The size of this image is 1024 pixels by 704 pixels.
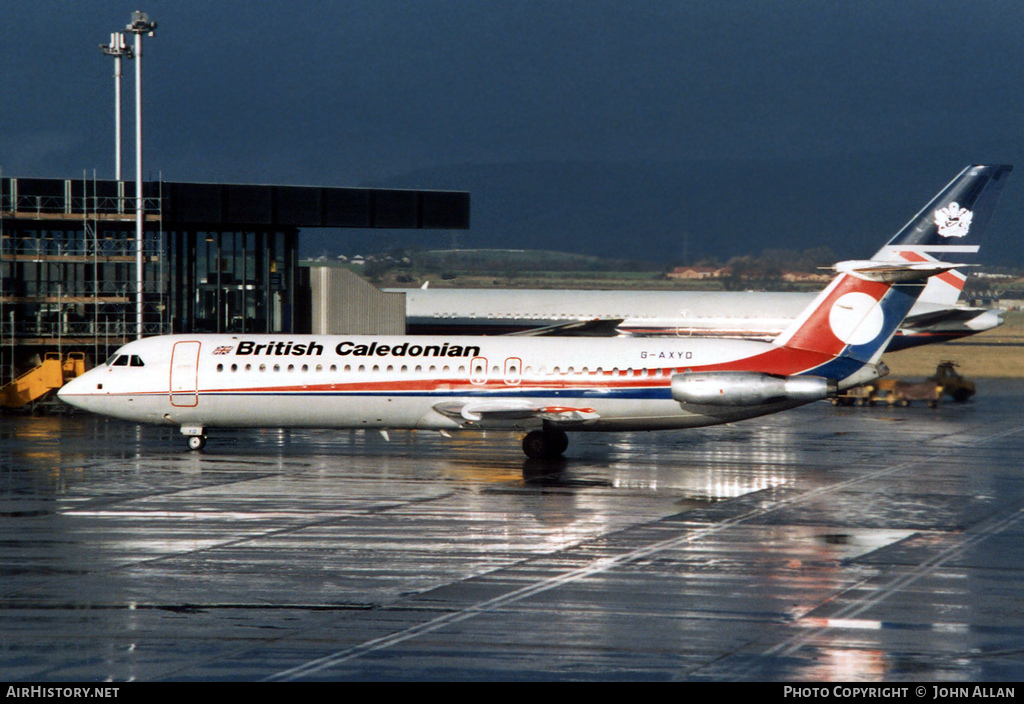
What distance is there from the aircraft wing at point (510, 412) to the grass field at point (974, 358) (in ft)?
139

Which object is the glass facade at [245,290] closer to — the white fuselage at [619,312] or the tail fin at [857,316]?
the white fuselage at [619,312]

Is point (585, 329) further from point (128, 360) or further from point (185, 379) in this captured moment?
point (128, 360)

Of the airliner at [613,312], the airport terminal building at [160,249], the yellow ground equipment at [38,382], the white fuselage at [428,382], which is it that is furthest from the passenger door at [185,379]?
the airliner at [613,312]

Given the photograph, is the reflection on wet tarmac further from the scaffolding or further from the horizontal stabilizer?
the scaffolding

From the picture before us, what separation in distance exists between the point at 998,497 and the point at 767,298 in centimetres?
4914

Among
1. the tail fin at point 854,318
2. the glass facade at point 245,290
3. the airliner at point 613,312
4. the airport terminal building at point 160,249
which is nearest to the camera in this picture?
the tail fin at point 854,318

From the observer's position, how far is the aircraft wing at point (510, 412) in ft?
104

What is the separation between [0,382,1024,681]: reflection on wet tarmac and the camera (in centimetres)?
Answer: 1373

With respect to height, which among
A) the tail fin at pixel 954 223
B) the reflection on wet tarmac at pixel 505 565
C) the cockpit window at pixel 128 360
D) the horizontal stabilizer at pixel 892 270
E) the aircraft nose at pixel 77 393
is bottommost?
the reflection on wet tarmac at pixel 505 565

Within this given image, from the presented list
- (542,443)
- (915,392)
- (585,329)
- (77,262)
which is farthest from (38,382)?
(915,392)

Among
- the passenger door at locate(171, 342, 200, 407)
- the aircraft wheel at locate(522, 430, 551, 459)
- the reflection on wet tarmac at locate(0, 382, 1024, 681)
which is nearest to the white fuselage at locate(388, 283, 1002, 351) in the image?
the aircraft wheel at locate(522, 430, 551, 459)

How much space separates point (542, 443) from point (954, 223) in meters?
13.9

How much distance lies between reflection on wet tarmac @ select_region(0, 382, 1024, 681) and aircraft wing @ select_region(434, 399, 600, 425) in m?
1.25

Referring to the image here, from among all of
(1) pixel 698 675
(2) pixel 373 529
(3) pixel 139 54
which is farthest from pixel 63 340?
(1) pixel 698 675
